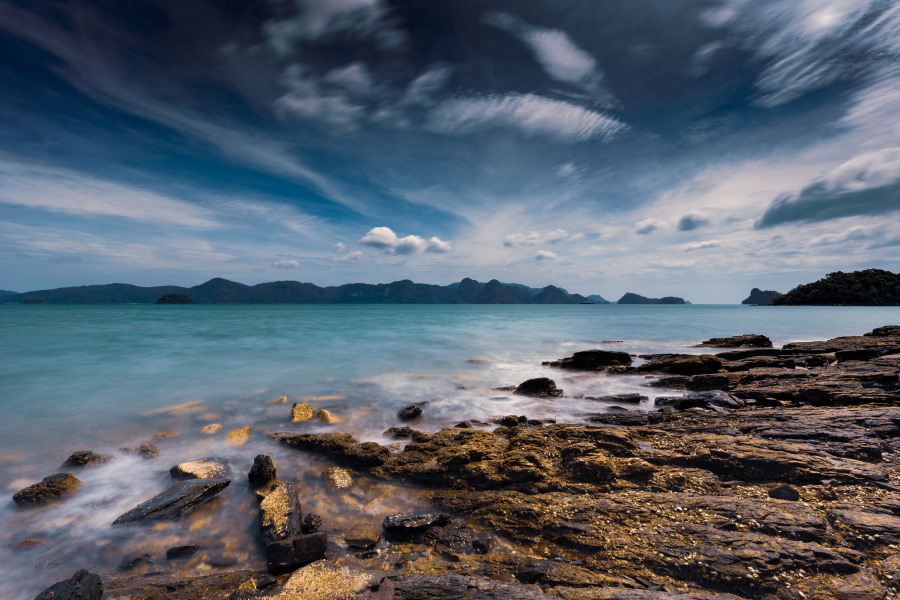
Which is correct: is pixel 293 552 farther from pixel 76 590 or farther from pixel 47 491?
pixel 47 491

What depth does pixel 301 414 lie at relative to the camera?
1119cm

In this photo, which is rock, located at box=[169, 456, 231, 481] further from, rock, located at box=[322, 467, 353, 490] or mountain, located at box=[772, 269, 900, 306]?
mountain, located at box=[772, 269, 900, 306]

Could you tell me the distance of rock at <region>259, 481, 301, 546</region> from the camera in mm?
5281

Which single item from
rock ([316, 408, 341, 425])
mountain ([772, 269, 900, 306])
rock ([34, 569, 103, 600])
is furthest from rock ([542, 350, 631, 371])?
mountain ([772, 269, 900, 306])

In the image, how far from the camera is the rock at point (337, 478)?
278 inches

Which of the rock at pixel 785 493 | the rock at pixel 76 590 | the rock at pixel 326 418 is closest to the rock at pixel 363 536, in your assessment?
the rock at pixel 76 590

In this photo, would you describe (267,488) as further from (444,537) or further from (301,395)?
(301,395)

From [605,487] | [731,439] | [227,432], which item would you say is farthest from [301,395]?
[731,439]

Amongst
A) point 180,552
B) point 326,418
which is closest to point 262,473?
point 180,552

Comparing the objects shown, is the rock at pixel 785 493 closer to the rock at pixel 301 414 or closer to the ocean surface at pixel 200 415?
the ocean surface at pixel 200 415

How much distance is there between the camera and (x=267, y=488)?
6.88 metres

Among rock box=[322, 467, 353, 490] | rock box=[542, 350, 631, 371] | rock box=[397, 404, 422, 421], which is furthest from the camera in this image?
rock box=[542, 350, 631, 371]

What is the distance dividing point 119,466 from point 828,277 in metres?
185

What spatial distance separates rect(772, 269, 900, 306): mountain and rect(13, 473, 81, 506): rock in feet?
573
